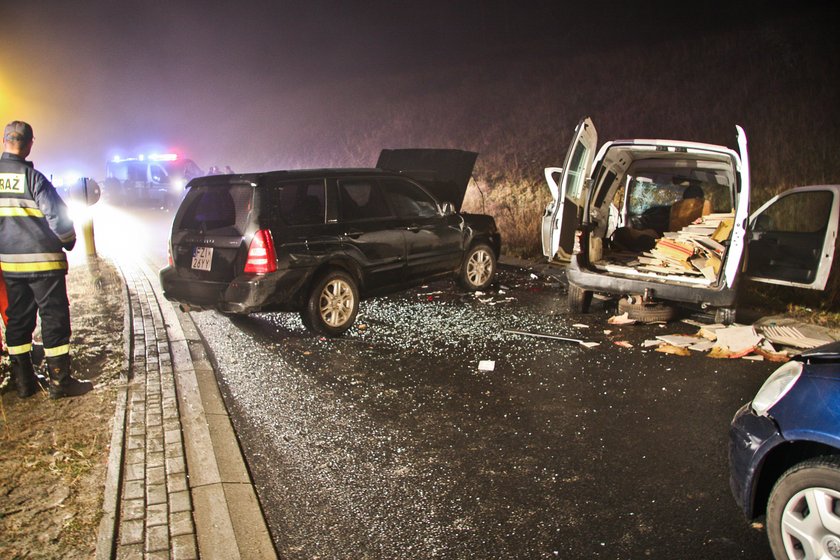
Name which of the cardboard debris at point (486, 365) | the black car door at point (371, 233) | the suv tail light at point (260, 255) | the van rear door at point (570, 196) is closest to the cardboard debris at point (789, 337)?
the van rear door at point (570, 196)

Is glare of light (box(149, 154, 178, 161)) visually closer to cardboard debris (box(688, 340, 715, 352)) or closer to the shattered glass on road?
the shattered glass on road

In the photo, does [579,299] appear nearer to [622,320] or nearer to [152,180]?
[622,320]

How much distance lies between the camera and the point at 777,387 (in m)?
2.68

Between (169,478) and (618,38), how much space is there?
115 feet

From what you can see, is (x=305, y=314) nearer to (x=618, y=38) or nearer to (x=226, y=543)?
(x=226, y=543)

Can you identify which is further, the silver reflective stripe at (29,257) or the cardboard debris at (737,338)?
the cardboard debris at (737,338)

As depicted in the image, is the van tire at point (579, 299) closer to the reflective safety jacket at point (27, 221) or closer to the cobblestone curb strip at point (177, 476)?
the cobblestone curb strip at point (177, 476)

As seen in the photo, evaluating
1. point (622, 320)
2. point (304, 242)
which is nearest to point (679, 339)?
point (622, 320)

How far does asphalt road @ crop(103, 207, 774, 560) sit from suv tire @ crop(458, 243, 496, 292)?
142 centimetres

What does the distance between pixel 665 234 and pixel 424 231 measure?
304 centimetres

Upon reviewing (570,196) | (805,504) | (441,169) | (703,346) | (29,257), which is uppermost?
(441,169)

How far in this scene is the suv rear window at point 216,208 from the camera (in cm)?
586

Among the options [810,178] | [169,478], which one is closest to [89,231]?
[169,478]

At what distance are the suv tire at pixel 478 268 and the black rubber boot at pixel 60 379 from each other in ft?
15.9
